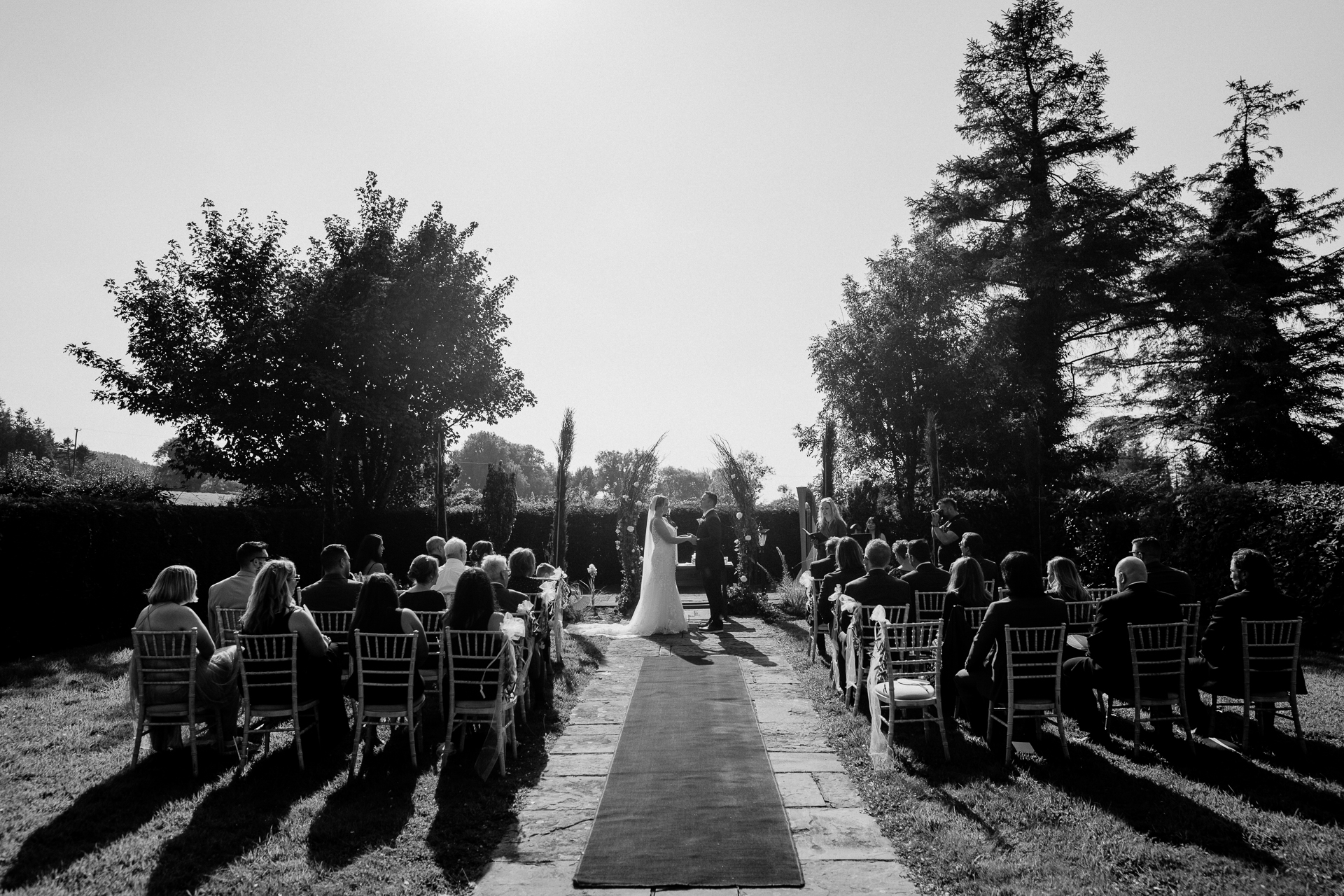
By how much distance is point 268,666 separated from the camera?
20.4ft

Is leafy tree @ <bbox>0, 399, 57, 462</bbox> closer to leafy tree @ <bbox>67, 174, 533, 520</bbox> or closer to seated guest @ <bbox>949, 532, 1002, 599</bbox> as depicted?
leafy tree @ <bbox>67, 174, 533, 520</bbox>

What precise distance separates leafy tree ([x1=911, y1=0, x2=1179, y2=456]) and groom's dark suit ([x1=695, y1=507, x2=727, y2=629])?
13095mm

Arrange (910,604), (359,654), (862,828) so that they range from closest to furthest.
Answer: (862,828) → (359,654) → (910,604)

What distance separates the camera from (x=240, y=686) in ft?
21.5

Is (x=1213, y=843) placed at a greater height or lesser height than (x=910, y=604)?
lesser

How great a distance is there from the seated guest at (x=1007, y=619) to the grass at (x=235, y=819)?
10.9ft

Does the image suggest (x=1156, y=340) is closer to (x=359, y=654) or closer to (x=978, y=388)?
(x=978, y=388)

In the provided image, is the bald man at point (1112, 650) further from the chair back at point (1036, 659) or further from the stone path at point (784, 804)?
the stone path at point (784, 804)

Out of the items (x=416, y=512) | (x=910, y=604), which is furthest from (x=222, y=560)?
(x=910, y=604)

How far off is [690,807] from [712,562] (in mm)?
8565

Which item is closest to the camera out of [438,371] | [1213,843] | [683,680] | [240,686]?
[1213,843]

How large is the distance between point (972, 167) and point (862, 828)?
23622 mm

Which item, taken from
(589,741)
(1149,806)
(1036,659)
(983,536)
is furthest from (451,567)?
(983,536)

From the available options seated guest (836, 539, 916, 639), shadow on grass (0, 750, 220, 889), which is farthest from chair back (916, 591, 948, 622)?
shadow on grass (0, 750, 220, 889)
